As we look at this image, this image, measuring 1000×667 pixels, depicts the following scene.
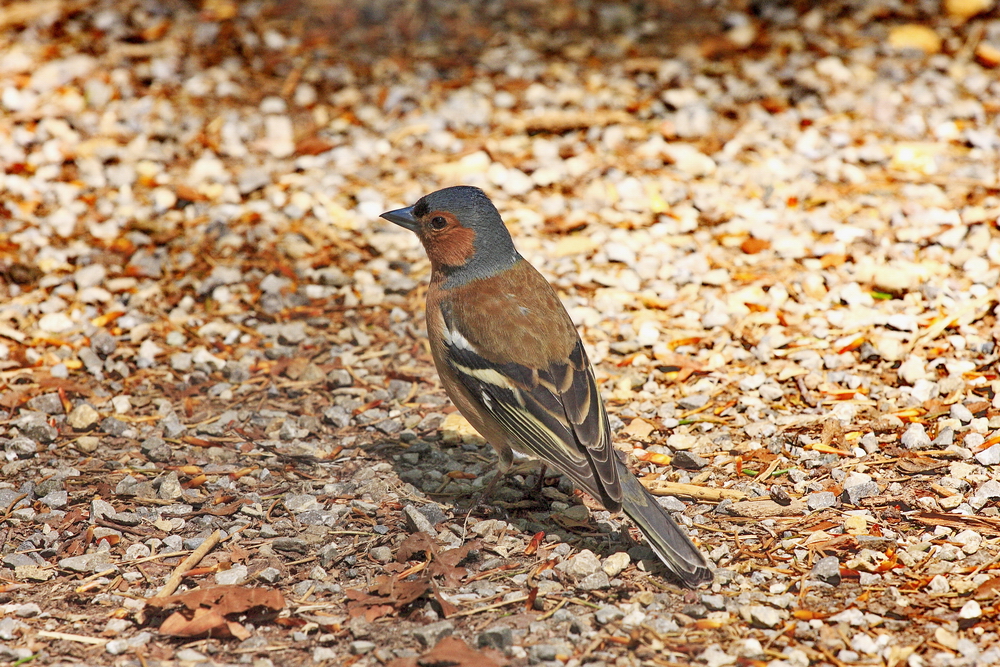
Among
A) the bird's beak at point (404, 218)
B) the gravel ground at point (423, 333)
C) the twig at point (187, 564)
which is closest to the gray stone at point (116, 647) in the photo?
the gravel ground at point (423, 333)

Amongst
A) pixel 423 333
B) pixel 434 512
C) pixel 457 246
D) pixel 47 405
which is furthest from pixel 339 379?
pixel 47 405

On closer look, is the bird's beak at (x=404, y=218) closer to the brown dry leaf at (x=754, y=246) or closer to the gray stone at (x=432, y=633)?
the gray stone at (x=432, y=633)

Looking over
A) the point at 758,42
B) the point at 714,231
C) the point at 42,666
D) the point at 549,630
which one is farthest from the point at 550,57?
the point at 42,666

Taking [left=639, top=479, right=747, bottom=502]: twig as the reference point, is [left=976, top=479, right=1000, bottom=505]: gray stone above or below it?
above

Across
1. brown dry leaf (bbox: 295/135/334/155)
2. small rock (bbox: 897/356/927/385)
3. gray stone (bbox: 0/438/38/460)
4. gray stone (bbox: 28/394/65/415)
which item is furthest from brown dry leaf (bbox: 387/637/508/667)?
brown dry leaf (bbox: 295/135/334/155)

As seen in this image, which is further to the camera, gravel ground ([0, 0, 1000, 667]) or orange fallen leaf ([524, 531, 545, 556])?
orange fallen leaf ([524, 531, 545, 556])

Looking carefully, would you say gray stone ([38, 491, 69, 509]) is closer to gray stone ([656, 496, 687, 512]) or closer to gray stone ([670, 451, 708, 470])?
gray stone ([656, 496, 687, 512])

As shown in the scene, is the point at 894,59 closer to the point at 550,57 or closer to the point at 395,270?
the point at 550,57
